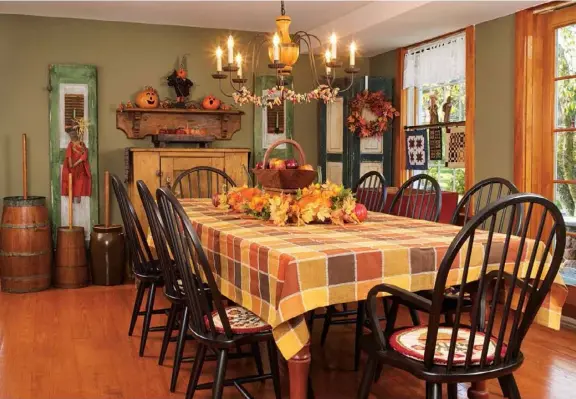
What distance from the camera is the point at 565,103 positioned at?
451 centimetres

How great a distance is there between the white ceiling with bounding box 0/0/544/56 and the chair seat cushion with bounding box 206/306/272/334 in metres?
2.87

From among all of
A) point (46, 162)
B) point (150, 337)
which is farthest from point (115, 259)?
point (150, 337)

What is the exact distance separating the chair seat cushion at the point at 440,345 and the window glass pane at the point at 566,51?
9.26 ft

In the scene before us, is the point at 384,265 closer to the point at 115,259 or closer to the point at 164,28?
the point at 115,259

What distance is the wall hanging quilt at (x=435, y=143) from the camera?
225 inches

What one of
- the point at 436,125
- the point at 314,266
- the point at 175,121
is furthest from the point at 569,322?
the point at 175,121

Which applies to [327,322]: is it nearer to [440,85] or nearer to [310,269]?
[310,269]

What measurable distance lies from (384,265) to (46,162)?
4360 millimetres

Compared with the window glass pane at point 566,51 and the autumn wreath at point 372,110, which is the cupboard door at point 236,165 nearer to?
the autumn wreath at point 372,110

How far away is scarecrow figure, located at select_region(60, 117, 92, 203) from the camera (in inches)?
224

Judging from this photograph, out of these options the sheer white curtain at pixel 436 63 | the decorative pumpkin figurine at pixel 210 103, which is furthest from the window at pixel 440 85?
the decorative pumpkin figurine at pixel 210 103

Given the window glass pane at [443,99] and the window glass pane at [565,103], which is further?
the window glass pane at [443,99]

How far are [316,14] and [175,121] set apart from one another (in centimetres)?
163

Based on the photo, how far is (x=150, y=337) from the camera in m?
3.93
